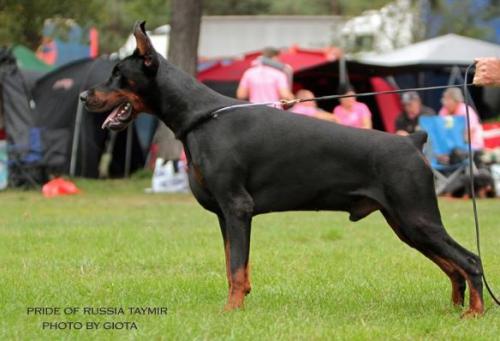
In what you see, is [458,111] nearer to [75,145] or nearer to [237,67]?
[237,67]

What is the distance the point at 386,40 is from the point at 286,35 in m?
4.45

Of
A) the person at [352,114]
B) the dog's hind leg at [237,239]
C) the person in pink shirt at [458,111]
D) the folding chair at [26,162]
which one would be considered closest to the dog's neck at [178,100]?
the dog's hind leg at [237,239]

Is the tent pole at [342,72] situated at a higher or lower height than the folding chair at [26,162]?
higher

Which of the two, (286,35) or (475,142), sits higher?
(475,142)

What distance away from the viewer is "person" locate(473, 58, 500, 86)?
6.62m

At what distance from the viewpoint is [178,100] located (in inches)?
260

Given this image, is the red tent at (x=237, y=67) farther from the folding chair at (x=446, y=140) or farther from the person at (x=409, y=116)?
the folding chair at (x=446, y=140)

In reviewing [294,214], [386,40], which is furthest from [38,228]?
[386,40]

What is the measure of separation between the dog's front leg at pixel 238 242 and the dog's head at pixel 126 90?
86 centimetres

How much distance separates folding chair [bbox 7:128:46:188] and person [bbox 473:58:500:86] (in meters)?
12.2

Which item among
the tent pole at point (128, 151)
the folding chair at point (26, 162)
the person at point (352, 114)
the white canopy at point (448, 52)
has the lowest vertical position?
the tent pole at point (128, 151)

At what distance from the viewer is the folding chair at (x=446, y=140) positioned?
53.5ft

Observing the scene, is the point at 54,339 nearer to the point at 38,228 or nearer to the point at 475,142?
the point at 38,228

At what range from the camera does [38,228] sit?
1145 centimetres
